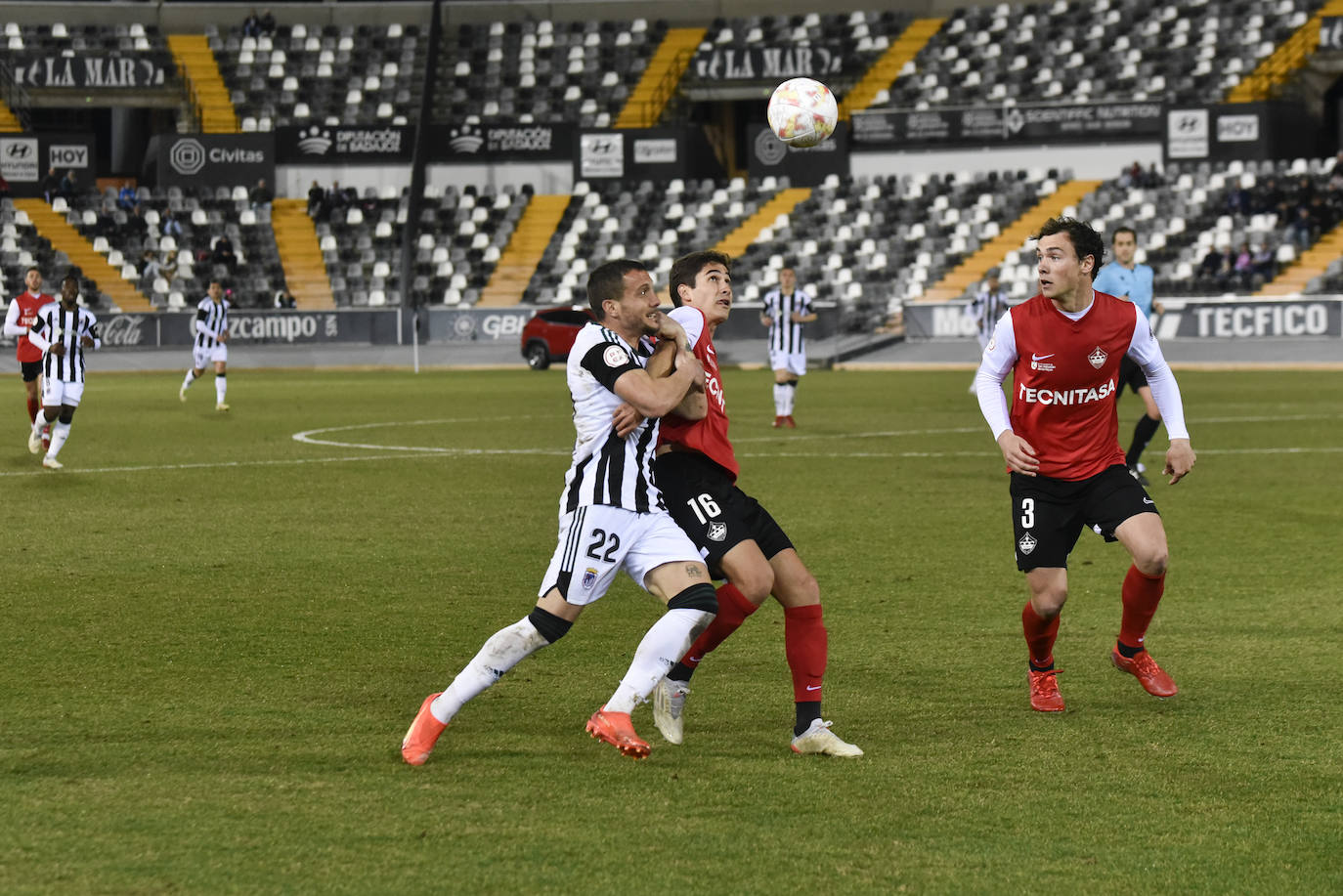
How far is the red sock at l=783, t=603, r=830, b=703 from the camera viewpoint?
6.31 meters

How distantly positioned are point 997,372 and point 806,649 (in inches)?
66.2

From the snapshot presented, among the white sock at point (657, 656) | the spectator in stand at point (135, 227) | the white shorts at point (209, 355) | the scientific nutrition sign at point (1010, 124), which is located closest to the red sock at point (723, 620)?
the white sock at point (657, 656)

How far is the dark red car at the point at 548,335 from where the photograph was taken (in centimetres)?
4212

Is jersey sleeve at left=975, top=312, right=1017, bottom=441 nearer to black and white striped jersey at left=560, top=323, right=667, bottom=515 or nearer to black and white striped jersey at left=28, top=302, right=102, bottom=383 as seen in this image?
black and white striped jersey at left=560, top=323, right=667, bottom=515

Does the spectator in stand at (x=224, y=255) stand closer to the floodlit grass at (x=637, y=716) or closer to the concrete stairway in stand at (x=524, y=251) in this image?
the concrete stairway in stand at (x=524, y=251)

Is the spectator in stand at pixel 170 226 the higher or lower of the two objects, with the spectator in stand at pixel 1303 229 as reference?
higher

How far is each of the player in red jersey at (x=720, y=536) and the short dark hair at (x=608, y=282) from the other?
0.41 metres

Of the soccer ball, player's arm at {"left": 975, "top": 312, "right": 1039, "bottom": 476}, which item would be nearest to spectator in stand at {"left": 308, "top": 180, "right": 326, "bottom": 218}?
the soccer ball

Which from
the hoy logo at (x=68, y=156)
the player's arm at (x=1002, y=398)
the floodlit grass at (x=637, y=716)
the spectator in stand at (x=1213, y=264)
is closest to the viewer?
the floodlit grass at (x=637, y=716)

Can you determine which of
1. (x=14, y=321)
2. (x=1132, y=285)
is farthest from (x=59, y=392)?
(x=1132, y=285)

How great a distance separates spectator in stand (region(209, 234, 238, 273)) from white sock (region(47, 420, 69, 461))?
32781mm

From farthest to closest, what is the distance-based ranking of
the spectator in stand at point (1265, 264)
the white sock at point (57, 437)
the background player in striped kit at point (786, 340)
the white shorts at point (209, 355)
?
the spectator in stand at point (1265, 264)
the white shorts at point (209, 355)
the background player in striped kit at point (786, 340)
the white sock at point (57, 437)

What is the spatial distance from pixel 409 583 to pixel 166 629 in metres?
1.86

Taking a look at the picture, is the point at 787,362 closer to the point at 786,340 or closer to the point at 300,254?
the point at 786,340
